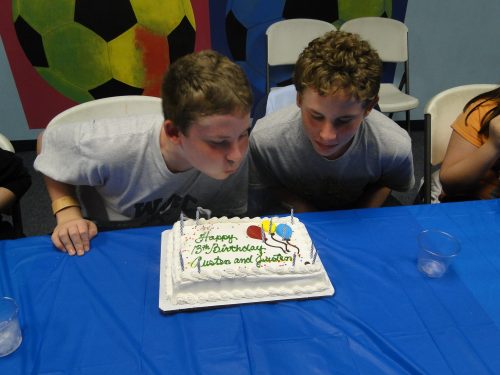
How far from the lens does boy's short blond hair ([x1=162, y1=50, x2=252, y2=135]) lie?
102 centimetres

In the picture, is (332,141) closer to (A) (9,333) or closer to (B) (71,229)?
(B) (71,229)

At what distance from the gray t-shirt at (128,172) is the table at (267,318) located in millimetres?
219

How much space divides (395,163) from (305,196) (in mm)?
366

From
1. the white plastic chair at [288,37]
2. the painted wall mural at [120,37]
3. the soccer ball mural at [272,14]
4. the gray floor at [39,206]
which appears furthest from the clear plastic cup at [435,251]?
the painted wall mural at [120,37]

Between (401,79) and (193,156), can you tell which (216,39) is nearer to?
(401,79)

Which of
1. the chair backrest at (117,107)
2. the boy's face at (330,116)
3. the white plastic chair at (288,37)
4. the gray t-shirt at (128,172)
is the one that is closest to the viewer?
the boy's face at (330,116)

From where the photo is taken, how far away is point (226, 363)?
83 centimetres

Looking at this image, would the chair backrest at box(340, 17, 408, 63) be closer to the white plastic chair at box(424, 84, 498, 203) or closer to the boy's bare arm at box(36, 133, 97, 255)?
the white plastic chair at box(424, 84, 498, 203)

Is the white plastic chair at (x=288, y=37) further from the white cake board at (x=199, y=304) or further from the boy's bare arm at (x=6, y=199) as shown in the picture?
the white cake board at (x=199, y=304)

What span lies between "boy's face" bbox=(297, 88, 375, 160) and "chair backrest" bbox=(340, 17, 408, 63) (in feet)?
6.30

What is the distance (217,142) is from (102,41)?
222cm

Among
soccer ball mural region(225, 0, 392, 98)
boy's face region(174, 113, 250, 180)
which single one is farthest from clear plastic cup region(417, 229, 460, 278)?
soccer ball mural region(225, 0, 392, 98)

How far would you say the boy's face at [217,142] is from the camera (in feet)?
3.42

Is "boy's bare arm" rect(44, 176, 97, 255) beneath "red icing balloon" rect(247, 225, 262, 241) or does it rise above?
beneath
